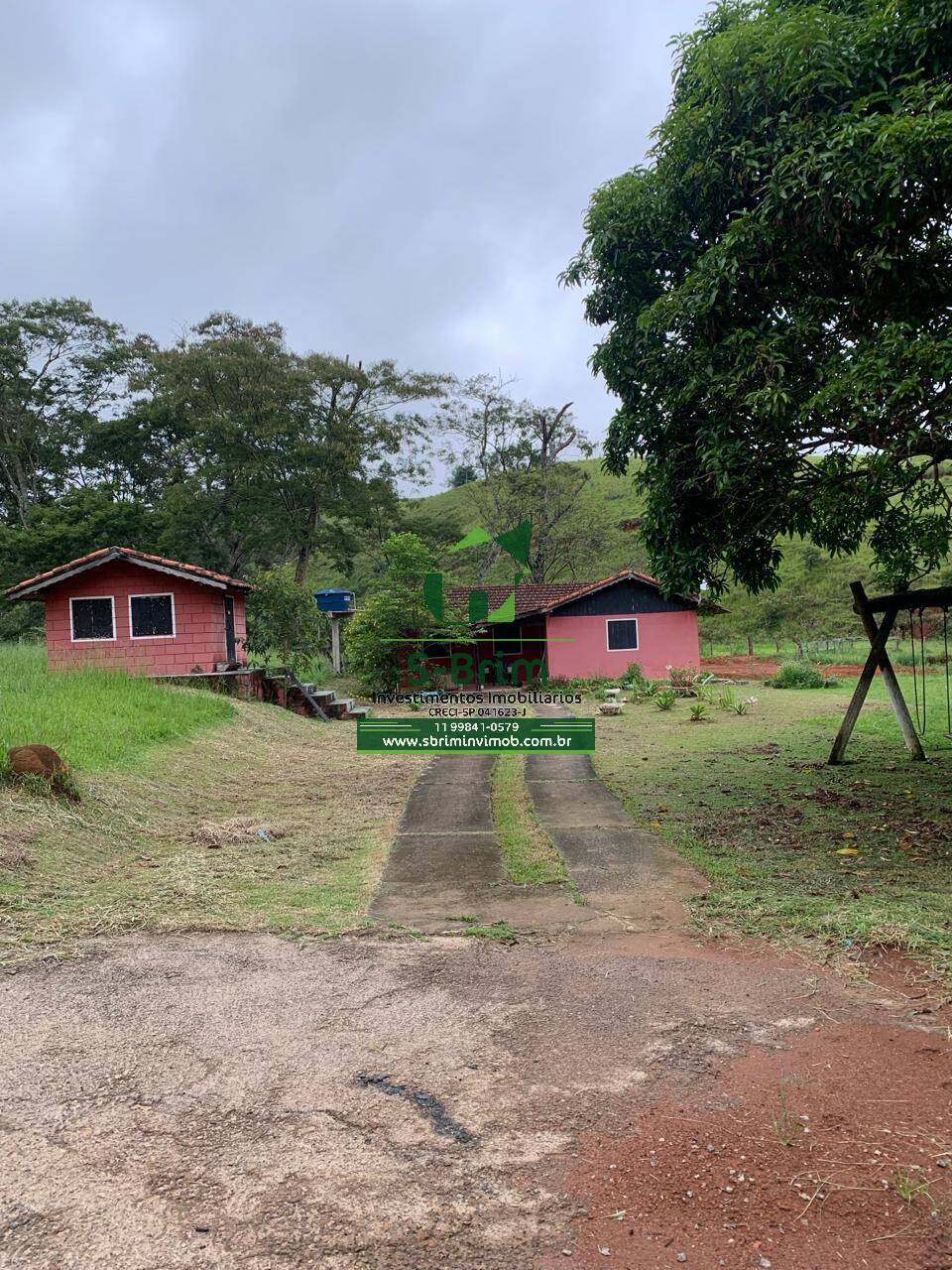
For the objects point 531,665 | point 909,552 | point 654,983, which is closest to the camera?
point 654,983

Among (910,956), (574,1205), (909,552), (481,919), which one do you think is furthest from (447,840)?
(909,552)

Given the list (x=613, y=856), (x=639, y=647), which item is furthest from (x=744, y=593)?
(x=613, y=856)

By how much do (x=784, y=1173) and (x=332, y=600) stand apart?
20.7m

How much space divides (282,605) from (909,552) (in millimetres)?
15212

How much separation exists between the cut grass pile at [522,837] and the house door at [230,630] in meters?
10.1

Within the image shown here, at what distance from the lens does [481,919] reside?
4875 millimetres

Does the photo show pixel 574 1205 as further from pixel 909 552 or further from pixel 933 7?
pixel 909 552

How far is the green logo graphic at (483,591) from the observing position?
2077 centimetres

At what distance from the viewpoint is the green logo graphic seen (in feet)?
68.1

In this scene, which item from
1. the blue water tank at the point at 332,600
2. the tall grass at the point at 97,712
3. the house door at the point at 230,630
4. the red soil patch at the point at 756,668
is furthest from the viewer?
the red soil patch at the point at 756,668

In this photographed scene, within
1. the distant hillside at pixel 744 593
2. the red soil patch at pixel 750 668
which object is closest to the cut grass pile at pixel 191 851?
the red soil patch at pixel 750 668

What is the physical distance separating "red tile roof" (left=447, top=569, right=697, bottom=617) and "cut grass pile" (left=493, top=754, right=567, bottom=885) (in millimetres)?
13531

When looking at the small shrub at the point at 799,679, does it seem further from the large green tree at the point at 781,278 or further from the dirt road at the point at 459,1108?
the dirt road at the point at 459,1108

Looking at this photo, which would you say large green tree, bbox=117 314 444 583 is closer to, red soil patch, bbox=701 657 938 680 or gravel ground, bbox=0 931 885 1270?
red soil patch, bbox=701 657 938 680
